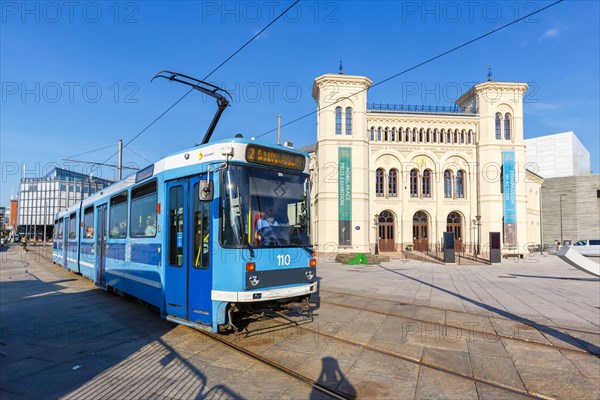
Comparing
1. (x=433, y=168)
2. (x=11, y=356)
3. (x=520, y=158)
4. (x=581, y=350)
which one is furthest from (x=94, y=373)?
(x=520, y=158)

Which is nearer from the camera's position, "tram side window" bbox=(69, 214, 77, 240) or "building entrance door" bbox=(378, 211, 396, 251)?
"tram side window" bbox=(69, 214, 77, 240)

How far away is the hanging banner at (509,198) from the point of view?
37.9m

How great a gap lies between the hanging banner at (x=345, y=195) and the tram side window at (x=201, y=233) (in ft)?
95.0

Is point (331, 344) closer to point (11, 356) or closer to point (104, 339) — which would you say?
point (104, 339)

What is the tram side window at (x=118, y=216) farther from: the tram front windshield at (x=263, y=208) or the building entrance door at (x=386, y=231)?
the building entrance door at (x=386, y=231)

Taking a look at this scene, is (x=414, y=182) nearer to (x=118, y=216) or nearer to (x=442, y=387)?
(x=118, y=216)

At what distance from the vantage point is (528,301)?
39.2 ft

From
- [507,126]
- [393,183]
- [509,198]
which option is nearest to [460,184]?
[509,198]

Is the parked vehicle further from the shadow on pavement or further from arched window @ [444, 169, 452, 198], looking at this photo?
the shadow on pavement

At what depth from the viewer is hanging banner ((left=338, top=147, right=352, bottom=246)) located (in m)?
35.3

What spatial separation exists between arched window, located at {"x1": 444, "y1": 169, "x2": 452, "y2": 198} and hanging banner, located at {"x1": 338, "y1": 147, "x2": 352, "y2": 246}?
11.5m

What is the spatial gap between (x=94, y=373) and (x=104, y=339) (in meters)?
1.89

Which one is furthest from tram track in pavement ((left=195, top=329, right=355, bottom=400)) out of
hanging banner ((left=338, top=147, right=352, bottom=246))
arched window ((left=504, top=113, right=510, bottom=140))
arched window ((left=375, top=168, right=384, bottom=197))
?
arched window ((left=504, top=113, right=510, bottom=140))

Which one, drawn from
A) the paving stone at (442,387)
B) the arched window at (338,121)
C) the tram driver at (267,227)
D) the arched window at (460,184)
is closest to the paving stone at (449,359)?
the paving stone at (442,387)
